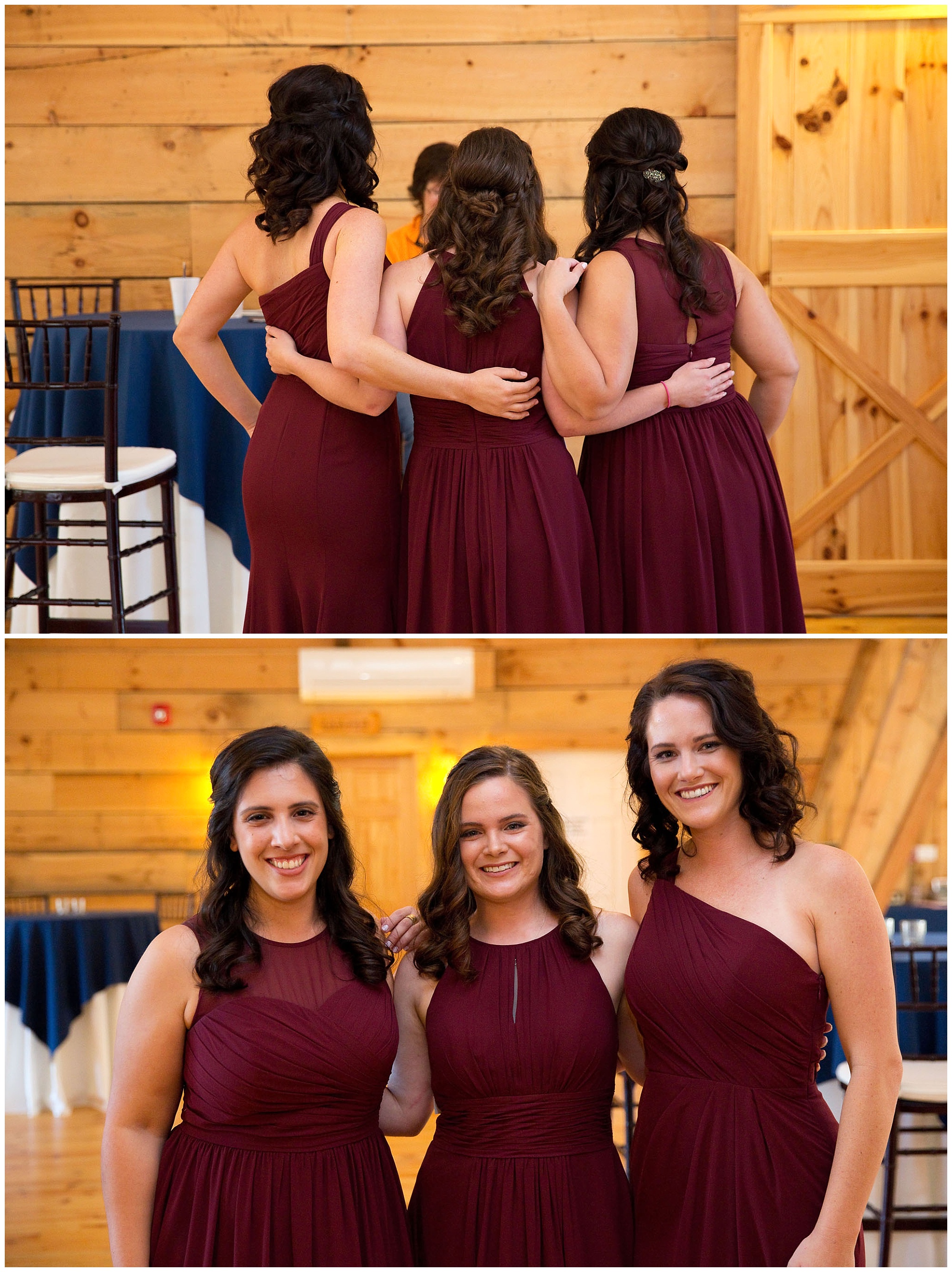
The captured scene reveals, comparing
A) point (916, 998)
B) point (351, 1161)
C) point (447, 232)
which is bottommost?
point (916, 998)

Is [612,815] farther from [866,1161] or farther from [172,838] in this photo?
[866,1161]

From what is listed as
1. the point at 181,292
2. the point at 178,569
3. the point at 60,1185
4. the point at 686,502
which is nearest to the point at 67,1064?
the point at 60,1185

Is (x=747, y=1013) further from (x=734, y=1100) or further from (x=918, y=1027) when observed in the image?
(x=918, y=1027)

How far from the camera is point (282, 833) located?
1.79 meters

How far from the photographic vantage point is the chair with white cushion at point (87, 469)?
11.0 feet

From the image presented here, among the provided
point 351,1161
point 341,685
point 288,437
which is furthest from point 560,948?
point 341,685

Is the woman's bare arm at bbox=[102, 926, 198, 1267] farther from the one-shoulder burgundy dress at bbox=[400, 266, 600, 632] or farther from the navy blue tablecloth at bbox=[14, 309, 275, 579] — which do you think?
the navy blue tablecloth at bbox=[14, 309, 275, 579]

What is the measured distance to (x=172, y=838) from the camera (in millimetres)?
6539

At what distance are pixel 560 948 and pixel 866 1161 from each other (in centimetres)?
52

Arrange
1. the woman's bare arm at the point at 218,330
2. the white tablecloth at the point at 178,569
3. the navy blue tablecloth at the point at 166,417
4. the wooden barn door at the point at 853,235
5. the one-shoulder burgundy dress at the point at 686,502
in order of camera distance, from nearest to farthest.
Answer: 1. the one-shoulder burgundy dress at the point at 686,502
2. the woman's bare arm at the point at 218,330
3. the navy blue tablecloth at the point at 166,417
4. the white tablecloth at the point at 178,569
5. the wooden barn door at the point at 853,235

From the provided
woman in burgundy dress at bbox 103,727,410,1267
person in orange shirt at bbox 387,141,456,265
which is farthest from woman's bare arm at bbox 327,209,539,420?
person in orange shirt at bbox 387,141,456,265

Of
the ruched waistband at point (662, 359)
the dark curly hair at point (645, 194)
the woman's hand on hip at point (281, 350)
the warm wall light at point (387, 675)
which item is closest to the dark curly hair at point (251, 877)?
the woman's hand on hip at point (281, 350)

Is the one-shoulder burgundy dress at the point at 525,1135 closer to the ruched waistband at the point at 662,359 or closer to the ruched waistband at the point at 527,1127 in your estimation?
the ruched waistband at the point at 527,1127

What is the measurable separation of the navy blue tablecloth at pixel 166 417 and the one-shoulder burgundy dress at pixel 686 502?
1543mm
